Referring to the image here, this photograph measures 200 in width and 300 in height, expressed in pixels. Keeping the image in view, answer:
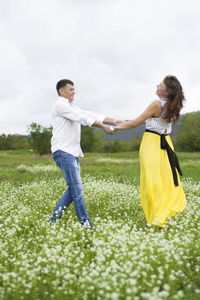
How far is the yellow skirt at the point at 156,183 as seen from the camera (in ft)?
16.6

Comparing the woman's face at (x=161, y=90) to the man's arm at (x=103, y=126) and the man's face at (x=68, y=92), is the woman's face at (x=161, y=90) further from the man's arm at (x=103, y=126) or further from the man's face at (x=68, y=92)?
the man's face at (x=68, y=92)

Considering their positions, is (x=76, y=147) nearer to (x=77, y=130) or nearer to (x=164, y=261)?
(x=77, y=130)

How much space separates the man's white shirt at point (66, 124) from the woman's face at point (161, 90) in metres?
1.46

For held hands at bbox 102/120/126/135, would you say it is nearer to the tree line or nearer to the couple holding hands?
the couple holding hands

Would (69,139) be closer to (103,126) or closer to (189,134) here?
(103,126)

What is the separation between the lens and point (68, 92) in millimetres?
5281

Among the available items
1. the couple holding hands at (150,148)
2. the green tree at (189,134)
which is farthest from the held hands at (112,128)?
the green tree at (189,134)

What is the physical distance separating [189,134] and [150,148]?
174 feet

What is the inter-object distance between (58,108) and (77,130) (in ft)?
1.90

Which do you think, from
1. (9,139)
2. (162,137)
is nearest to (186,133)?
(9,139)

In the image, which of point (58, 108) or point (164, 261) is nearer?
point (164, 261)

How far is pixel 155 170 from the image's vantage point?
5.09m

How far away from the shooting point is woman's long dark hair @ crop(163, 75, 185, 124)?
4.93 metres

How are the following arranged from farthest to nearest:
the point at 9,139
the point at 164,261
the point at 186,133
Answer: the point at 9,139, the point at 186,133, the point at 164,261
